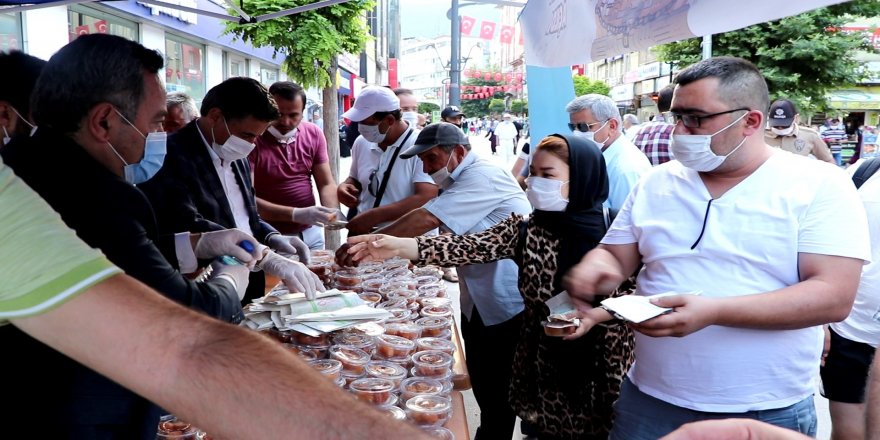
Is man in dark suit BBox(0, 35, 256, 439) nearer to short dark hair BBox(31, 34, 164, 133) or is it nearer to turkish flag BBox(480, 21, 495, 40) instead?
short dark hair BBox(31, 34, 164, 133)

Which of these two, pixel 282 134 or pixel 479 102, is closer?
pixel 282 134

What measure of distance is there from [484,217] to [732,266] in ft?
5.12

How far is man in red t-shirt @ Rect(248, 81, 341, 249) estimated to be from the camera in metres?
4.66

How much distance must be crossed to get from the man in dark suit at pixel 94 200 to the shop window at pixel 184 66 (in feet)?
29.4

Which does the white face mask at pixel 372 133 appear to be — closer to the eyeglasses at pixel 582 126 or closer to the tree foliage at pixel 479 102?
the eyeglasses at pixel 582 126

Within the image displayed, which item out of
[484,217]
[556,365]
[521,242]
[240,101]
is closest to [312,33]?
[240,101]

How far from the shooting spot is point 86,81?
69.3 inches

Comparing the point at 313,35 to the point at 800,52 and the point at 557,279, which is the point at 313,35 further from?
the point at 800,52

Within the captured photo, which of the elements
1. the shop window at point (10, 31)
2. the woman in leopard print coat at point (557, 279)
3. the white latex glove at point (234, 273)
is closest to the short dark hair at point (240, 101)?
the woman in leopard print coat at point (557, 279)

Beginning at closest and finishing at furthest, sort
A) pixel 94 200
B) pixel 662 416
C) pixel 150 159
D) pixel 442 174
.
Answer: pixel 94 200 → pixel 662 416 → pixel 150 159 → pixel 442 174

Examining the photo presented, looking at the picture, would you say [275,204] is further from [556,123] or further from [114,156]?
[114,156]

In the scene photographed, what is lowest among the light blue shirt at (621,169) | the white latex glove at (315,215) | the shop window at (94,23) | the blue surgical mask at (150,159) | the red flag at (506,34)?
the white latex glove at (315,215)

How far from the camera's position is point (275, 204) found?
475 centimetres

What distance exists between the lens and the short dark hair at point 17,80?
296 centimetres
